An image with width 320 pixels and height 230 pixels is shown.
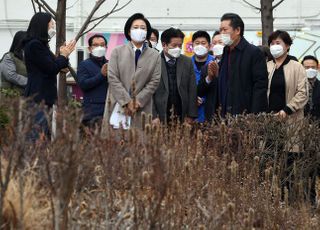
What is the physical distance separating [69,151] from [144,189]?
2.30ft

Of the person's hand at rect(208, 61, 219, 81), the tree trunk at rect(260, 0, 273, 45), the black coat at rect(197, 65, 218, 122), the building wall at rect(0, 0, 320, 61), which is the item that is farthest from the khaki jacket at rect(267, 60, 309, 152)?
the building wall at rect(0, 0, 320, 61)

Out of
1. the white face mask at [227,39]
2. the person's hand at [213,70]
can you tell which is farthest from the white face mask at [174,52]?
the white face mask at [227,39]

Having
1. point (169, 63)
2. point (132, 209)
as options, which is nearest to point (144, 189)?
point (132, 209)

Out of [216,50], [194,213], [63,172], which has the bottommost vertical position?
[194,213]

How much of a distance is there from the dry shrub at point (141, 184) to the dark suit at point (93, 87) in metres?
2.79

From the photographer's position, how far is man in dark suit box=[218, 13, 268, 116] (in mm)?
8219

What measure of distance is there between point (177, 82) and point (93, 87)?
965mm

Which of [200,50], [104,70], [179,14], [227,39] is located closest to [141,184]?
[227,39]

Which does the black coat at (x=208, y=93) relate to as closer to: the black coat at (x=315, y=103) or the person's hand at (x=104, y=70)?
the person's hand at (x=104, y=70)

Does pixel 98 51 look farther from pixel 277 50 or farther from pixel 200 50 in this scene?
pixel 277 50

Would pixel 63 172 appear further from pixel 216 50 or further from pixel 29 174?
pixel 216 50

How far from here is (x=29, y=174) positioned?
17.9 ft

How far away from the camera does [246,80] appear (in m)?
8.31

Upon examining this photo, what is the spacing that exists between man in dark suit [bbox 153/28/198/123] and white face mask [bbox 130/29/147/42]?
0.63 metres
